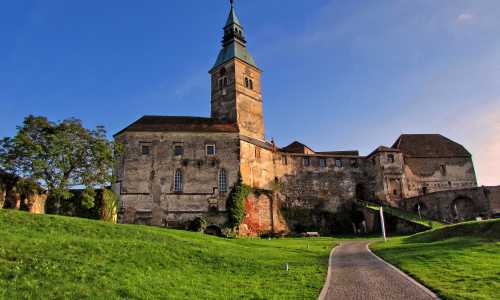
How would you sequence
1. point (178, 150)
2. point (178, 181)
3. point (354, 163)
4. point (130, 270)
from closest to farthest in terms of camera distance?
point (130, 270) < point (178, 181) < point (178, 150) < point (354, 163)

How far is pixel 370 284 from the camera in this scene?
13.4 meters

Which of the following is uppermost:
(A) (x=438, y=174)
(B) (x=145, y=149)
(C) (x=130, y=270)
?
(B) (x=145, y=149)

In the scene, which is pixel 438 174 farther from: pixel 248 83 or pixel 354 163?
pixel 248 83

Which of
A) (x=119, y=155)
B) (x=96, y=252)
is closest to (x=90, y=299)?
(x=96, y=252)

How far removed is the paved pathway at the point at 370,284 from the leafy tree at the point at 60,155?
2327 centimetres

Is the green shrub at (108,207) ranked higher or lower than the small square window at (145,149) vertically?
lower

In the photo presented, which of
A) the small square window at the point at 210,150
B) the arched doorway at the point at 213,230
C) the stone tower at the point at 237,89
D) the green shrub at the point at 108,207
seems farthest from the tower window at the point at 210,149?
the green shrub at the point at 108,207

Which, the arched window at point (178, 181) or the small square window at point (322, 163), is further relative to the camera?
the small square window at point (322, 163)

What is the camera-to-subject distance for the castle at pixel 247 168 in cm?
4144

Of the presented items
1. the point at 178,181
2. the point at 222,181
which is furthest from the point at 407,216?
the point at 178,181

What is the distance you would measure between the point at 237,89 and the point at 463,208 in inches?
1272

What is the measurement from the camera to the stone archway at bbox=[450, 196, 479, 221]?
4659 centimetres

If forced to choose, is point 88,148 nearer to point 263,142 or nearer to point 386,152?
point 263,142

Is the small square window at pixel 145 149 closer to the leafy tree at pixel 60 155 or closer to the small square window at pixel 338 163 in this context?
the leafy tree at pixel 60 155
